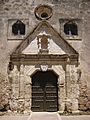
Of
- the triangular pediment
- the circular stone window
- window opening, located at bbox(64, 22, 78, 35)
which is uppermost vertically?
the circular stone window

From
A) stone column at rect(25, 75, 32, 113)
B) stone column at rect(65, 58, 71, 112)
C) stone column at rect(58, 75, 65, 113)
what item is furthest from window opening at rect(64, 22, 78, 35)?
stone column at rect(25, 75, 32, 113)

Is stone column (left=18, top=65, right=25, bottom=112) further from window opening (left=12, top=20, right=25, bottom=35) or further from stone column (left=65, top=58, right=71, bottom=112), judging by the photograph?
stone column (left=65, top=58, right=71, bottom=112)

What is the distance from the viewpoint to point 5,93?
1213 cm

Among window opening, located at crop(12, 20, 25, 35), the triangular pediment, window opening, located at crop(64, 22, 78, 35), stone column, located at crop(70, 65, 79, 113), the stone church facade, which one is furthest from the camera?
window opening, located at crop(64, 22, 78, 35)

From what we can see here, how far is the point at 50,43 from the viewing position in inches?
498

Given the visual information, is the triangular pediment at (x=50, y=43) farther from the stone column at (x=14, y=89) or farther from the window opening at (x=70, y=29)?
the stone column at (x=14, y=89)

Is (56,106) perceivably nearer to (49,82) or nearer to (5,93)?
(49,82)

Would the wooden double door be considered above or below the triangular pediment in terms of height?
below

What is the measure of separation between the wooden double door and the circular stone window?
267 cm

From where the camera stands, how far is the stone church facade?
39.8 feet

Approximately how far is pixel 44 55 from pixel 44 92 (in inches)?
66.8

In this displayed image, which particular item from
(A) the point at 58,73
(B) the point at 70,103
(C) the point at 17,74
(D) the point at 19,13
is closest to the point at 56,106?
(B) the point at 70,103

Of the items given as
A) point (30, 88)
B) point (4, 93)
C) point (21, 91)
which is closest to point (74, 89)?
point (30, 88)

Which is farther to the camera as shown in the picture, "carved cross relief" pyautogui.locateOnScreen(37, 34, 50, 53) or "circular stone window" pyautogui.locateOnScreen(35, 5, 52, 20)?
"circular stone window" pyautogui.locateOnScreen(35, 5, 52, 20)
